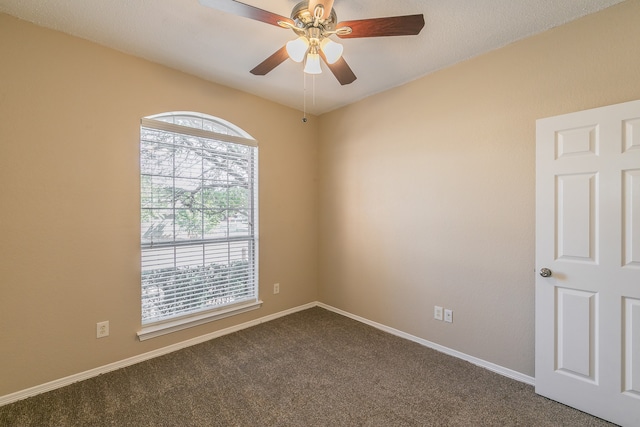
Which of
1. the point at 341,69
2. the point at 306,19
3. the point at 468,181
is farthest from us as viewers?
the point at 468,181

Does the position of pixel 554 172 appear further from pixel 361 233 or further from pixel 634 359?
pixel 361 233

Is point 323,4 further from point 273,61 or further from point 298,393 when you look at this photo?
point 298,393

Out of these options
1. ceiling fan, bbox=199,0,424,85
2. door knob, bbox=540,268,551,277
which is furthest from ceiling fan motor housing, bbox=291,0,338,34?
door knob, bbox=540,268,551,277

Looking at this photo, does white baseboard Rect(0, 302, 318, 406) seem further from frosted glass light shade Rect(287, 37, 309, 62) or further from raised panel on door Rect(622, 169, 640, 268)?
raised panel on door Rect(622, 169, 640, 268)

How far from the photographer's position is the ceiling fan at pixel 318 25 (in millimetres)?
1434

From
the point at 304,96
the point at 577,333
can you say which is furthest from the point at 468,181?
the point at 304,96

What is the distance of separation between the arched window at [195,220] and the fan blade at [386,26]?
180 cm

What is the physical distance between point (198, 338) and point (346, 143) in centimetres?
269

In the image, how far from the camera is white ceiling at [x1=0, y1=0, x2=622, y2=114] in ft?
5.85

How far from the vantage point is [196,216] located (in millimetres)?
2750

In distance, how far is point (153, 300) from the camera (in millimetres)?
2510

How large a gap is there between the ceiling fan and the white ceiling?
0.30 meters

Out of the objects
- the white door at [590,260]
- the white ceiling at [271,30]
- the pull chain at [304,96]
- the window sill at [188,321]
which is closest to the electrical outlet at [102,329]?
the window sill at [188,321]

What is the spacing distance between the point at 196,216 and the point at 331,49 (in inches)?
77.6
